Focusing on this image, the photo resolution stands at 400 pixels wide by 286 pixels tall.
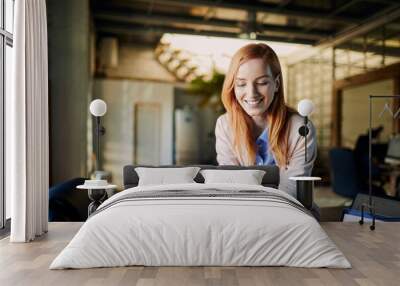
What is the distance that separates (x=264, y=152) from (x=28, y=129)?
98.2 inches

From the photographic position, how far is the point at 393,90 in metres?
7.25

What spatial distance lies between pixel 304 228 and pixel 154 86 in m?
→ 6.09

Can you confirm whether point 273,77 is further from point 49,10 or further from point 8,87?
point 49,10

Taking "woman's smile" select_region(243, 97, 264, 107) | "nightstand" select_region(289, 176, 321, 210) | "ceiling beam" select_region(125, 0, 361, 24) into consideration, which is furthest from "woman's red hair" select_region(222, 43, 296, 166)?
"ceiling beam" select_region(125, 0, 361, 24)

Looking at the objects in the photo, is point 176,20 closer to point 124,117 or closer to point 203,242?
point 124,117

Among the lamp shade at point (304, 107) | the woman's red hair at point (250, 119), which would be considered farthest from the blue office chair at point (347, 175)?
the lamp shade at point (304, 107)

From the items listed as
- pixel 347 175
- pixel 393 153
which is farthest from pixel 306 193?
pixel 393 153

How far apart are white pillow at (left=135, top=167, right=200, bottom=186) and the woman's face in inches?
43.1

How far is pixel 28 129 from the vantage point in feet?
12.2

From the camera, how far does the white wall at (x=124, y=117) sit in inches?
321

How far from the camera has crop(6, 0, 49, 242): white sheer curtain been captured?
3.66 metres

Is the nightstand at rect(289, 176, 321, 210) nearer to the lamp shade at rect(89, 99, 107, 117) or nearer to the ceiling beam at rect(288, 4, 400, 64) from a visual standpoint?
the lamp shade at rect(89, 99, 107, 117)

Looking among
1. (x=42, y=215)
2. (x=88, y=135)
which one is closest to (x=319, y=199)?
(x=88, y=135)

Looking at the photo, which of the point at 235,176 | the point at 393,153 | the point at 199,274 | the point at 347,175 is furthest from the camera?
the point at 393,153
